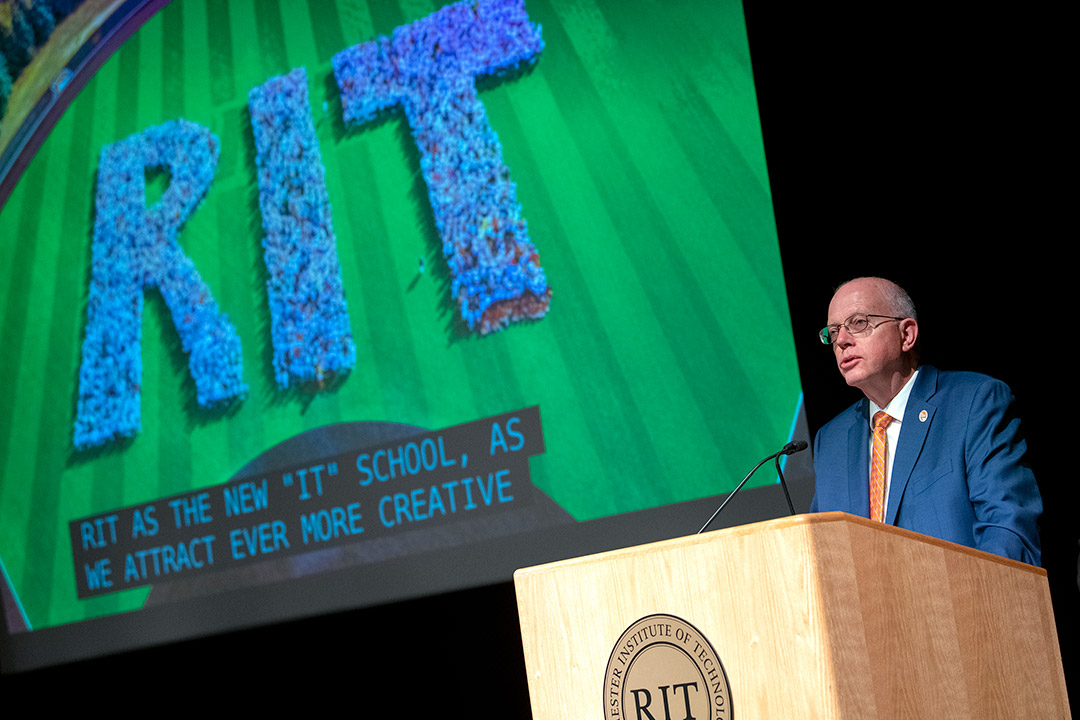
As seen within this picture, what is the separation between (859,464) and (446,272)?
1521 millimetres

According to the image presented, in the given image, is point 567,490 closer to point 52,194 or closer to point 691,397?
point 691,397

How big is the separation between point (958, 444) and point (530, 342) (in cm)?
140

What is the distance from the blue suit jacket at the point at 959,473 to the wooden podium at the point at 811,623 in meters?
0.33

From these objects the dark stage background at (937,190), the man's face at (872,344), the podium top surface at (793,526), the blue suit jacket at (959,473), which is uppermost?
the dark stage background at (937,190)

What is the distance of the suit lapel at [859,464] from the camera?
207cm

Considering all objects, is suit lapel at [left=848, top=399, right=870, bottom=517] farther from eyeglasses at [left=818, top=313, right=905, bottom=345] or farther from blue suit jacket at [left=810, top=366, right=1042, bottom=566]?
eyeglasses at [left=818, top=313, right=905, bottom=345]

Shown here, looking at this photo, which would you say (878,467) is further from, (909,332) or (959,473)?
(909,332)

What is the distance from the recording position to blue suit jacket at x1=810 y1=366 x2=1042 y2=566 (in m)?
1.77

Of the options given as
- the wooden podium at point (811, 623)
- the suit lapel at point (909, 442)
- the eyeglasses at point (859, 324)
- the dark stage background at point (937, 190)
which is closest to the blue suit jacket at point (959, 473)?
the suit lapel at point (909, 442)

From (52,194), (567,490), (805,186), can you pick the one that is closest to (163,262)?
(52,194)

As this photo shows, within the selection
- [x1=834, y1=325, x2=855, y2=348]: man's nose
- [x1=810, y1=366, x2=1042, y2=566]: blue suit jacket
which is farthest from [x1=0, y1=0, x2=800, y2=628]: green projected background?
[x1=810, y1=366, x2=1042, y2=566]: blue suit jacket

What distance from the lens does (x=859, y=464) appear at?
2107 mm

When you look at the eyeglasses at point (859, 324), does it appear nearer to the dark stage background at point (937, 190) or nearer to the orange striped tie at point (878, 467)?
the orange striped tie at point (878, 467)

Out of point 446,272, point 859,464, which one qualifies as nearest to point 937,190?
point 859,464
